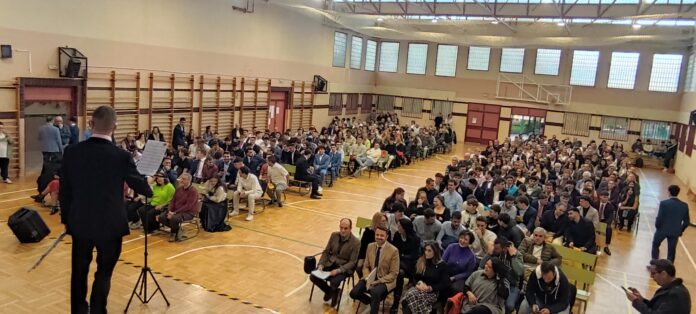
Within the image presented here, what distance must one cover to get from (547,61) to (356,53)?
10225mm

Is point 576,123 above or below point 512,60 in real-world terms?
below

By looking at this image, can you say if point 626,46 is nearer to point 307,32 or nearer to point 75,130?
point 307,32

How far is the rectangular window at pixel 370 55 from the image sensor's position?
30.0m

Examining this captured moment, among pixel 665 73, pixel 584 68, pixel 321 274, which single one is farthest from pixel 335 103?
pixel 321 274

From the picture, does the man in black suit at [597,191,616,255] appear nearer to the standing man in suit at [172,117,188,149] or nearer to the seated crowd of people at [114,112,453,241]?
the seated crowd of people at [114,112,453,241]

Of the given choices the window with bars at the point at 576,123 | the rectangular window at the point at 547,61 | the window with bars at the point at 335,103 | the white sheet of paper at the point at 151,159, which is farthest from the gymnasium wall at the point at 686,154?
the white sheet of paper at the point at 151,159

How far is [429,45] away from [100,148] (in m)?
27.8

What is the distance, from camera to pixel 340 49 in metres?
26.9

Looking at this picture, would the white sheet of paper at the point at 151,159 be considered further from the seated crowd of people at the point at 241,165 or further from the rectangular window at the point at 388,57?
the rectangular window at the point at 388,57

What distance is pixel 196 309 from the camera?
6.39 metres

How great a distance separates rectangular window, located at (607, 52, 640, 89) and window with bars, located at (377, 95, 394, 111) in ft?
38.8

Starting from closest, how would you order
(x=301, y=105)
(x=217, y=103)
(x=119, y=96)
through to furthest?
(x=119, y=96), (x=217, y=103), (x=301, y=105)

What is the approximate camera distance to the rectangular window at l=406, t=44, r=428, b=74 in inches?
1187

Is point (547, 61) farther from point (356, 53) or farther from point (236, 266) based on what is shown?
point (236, 266)
